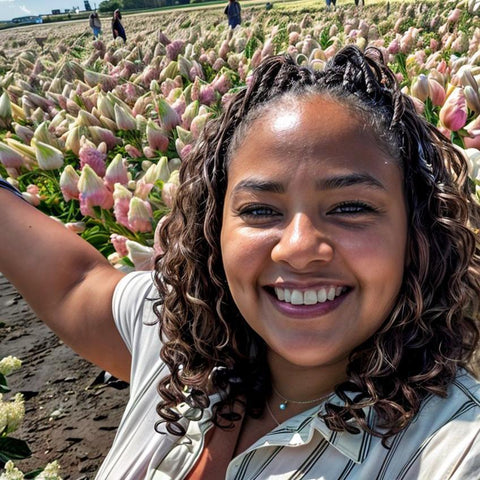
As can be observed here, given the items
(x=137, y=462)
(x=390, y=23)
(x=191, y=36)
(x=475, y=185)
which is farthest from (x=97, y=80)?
(x=137, y=462)

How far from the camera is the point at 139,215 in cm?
209

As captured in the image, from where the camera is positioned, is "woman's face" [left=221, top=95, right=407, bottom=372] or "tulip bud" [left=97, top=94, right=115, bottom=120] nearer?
"woman's face" [left=221, top=95, right=407, bottom=372]

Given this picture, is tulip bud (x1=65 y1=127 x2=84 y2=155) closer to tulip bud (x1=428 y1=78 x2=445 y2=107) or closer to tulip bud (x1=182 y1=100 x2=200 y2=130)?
tulip bud (x1=182 y1=100 x2=200 y2=130)

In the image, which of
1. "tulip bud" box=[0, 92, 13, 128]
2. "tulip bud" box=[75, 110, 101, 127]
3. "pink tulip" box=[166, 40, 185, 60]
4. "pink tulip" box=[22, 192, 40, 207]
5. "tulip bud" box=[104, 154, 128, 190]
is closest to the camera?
"tulip bud" box=[104, 154, 128, 190]

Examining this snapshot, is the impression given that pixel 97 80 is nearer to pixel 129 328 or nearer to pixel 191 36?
pixel 191 36

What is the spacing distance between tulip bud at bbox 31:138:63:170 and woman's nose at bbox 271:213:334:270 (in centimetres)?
186

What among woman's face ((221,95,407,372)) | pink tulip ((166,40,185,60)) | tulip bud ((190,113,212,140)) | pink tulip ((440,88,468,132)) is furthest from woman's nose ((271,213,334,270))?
pink tulip ((166,40,185,60))

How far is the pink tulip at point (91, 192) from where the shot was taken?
223cm

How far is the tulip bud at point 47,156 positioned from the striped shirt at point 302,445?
51.9 inches

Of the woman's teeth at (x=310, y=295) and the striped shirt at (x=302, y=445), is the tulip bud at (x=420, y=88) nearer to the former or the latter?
the striped shirt at (x=302, y=445)

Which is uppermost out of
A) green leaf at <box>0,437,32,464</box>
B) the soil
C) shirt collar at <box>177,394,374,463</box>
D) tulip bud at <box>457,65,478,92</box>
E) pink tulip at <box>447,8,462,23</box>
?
tulip bud at <box>457,65,478,92</box>

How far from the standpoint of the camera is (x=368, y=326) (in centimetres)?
115

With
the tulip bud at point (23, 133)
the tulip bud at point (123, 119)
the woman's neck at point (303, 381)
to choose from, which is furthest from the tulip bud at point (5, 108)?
the woman's neck at point (303, 381)

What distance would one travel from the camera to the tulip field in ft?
7.12
